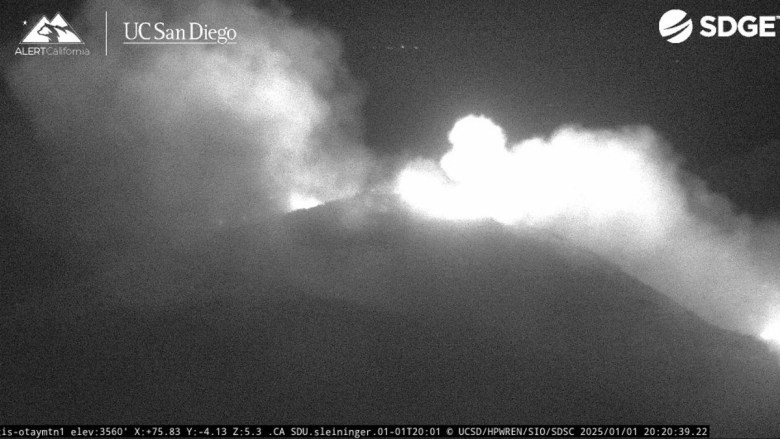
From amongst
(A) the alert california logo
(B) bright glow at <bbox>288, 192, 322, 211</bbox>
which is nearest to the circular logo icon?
(B) bright glow at <bbox>288, 192, 322, 211</bbox>

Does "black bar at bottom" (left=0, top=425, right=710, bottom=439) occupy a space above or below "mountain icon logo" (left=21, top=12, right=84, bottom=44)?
below

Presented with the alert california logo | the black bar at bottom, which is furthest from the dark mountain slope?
the alert california logo

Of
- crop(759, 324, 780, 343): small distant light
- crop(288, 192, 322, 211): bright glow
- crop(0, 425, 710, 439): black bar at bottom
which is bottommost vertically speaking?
crop(0, 425, 710, 439): black bar at bottom

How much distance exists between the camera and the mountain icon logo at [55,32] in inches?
250

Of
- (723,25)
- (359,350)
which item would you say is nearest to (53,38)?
(359,350)

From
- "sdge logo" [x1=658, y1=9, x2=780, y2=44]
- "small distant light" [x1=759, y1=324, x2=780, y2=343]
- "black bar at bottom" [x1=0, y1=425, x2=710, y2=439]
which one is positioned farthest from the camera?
"small distant light" [x1=759, y1=324, x2=780, y2=343]

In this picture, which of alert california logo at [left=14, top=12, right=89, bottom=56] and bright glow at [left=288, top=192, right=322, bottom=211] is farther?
bright glow at [left=288, top=192, right=322, bottom=211]

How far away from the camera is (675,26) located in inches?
250

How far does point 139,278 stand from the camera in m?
6.39

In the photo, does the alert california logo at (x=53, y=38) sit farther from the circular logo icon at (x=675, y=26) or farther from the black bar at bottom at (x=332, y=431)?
the circular logo icon at (x=675, y=26)

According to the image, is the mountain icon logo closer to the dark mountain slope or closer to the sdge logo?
the dark mountain slope

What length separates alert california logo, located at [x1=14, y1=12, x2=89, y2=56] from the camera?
634 cm

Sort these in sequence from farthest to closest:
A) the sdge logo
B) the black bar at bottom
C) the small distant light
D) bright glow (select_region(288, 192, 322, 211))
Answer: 1. bright glow (select_region(288, 192, 322, 211))
2. the small distant light
3. the sdge logo
4. the black bar at bottom

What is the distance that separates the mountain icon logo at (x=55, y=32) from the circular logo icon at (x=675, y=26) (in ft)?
14.9
